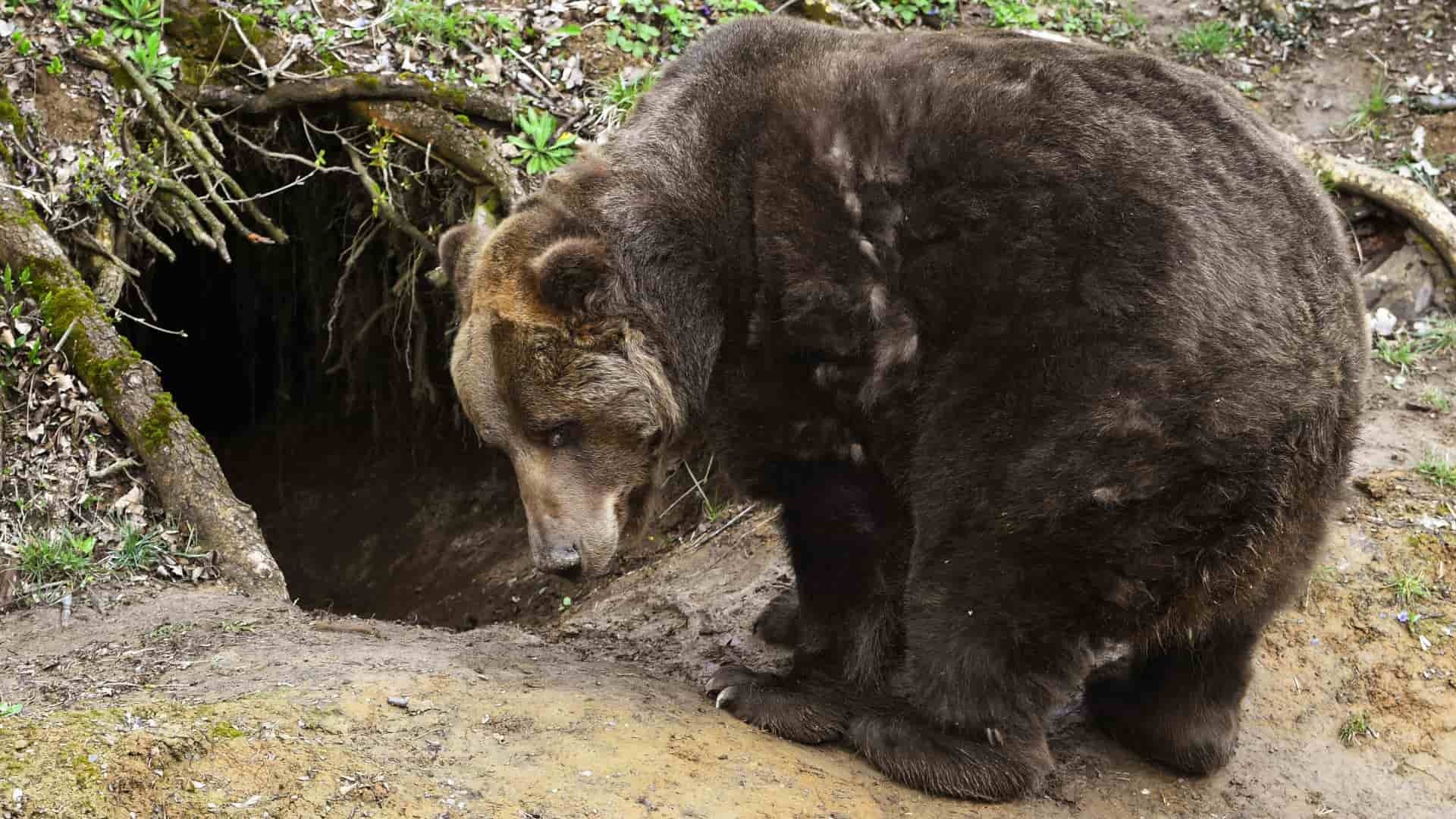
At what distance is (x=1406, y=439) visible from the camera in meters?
5.76

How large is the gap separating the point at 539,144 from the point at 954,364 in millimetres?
3354

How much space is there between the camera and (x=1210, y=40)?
7691mm

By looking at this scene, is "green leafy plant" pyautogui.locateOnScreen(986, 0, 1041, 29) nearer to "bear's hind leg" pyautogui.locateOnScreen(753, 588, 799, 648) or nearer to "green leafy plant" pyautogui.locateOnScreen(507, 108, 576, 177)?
"green leafy plant" pyautogui.locateOnScreen(507, 108, 576, 177)

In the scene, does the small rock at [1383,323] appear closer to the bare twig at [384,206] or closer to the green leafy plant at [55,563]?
the bare twig at [384,206]

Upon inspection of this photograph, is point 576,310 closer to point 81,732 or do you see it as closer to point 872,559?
point 872,559

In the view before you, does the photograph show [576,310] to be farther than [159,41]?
No

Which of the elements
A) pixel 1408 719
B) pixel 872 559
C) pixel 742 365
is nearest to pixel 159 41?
pixel 742 365

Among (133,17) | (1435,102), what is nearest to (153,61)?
(133,17)

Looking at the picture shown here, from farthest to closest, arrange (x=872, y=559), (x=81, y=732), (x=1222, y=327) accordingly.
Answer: (x=872, y=559) → (x=1222, y=327) → (x=81, y=732)

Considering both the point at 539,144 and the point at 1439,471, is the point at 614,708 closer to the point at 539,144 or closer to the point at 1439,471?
the point at 539,144

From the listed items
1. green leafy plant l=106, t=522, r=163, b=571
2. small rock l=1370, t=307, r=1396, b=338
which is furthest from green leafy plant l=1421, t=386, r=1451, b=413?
green leafy plant l=106, t=522, r=163, b=571

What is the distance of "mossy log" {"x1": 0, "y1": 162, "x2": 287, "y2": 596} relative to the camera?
5.20m

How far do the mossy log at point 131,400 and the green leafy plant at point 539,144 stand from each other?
6.96ft

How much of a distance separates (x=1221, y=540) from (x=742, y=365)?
5.17 feet
